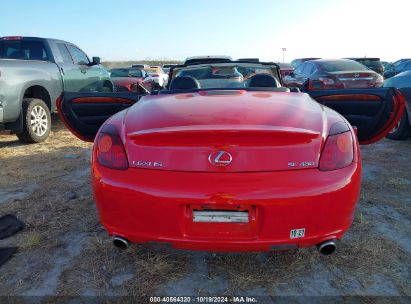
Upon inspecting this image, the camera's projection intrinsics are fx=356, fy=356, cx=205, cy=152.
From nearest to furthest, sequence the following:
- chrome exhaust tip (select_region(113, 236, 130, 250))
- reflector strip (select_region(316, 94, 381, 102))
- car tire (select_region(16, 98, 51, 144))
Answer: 1. chrome exhaust tip (select_region(113, 236, 130, 250))
2. reflector strip (select_region(316, 94, 381, 102))
3. car tire (select_region(16, 98, 51, 144))

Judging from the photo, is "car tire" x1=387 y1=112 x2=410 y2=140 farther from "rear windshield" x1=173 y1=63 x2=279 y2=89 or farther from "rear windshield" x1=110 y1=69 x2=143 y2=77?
"rear windshield" x1=110 y1=69 x2=143 y2=77

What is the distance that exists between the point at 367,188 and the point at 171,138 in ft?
9.24

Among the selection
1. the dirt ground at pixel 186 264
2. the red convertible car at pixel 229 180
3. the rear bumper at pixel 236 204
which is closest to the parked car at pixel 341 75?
the dirt ground at pixel 186 264

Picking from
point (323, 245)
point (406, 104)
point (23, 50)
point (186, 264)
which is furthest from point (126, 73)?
point (323, 245)

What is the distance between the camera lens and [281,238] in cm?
201

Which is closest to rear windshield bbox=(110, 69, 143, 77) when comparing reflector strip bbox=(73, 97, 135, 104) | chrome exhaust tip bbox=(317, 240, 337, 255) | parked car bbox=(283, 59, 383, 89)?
parked car bbox=(283, 59, 383, 89)

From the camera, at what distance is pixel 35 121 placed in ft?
20.8

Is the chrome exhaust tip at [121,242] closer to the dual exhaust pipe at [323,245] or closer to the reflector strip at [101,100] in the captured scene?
the dual exhaust pipe at [323,245]

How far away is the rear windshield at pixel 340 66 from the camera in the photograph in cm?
967

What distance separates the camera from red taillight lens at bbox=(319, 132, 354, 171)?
2.05 m

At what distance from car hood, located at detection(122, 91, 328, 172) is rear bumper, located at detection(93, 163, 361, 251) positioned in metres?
0.06

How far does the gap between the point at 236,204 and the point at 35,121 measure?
18.1ft

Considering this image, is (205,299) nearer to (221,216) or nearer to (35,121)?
(221,216)

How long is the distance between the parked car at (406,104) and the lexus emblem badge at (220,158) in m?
4.77
